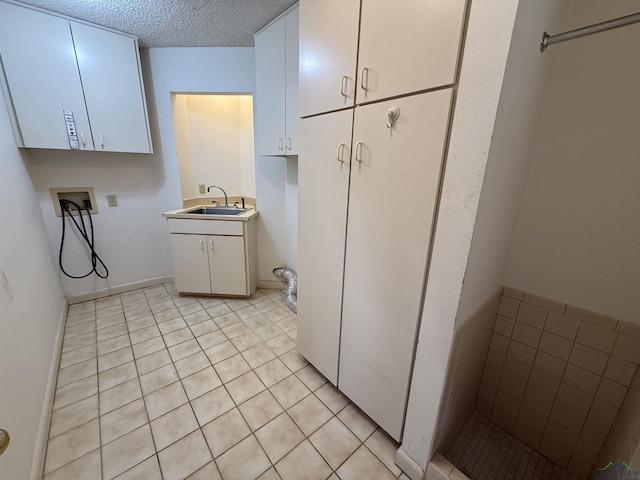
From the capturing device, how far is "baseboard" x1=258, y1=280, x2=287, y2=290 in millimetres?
2876

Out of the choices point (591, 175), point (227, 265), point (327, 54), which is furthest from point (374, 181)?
point (227, 265)

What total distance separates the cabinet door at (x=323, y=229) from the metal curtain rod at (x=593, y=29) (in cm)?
71

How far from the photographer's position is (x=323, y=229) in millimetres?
1392

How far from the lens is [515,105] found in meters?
0.81

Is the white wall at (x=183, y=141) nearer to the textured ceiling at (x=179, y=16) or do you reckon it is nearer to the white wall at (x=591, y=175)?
the textured ceiling at (x=179, y=16)

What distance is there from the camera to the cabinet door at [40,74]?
177 cm

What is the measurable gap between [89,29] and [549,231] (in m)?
3.47

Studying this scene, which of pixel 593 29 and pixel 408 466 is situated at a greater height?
pixel 593 29

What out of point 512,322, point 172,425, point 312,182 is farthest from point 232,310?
point 512,322

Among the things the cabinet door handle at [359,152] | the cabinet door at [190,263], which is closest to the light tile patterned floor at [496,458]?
the cabinet door handle at [359,152]

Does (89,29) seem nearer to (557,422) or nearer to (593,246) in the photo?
(593,246)

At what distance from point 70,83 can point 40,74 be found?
6.3 inches

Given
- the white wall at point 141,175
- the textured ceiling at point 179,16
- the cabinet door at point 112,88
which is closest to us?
the textured ceiling at point 179,16

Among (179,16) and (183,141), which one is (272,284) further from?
(179,16)
